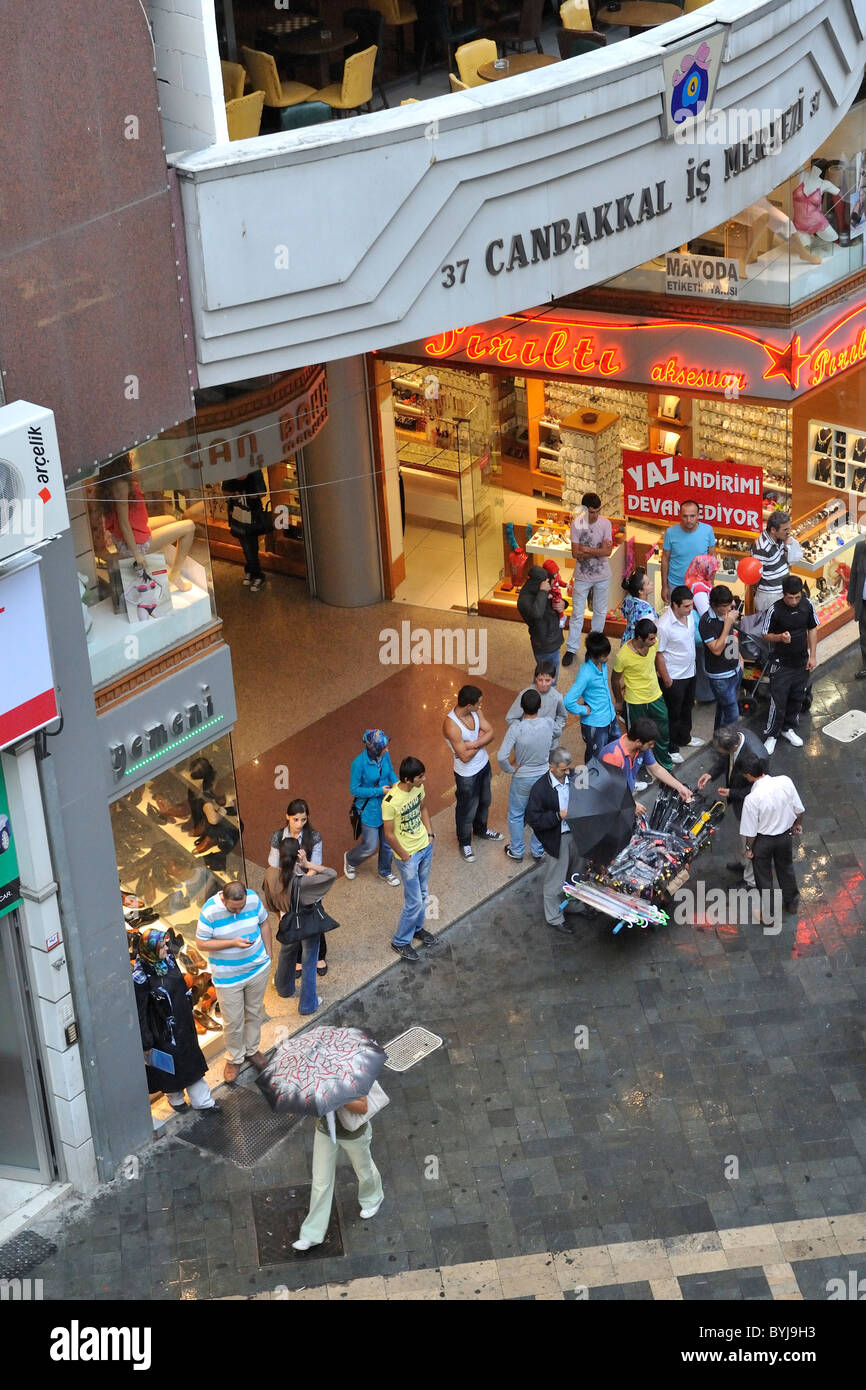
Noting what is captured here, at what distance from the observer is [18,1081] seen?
11.6 meters

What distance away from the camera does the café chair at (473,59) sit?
47.1ft

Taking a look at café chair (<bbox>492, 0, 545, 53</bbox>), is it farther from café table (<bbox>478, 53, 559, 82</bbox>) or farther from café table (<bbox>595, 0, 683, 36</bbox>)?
café table (<bbox>478, 53, 559, 82</bbox>)

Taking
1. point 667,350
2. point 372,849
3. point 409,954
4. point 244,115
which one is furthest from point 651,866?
point 244,115

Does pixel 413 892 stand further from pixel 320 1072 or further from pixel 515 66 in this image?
pixel 515 66

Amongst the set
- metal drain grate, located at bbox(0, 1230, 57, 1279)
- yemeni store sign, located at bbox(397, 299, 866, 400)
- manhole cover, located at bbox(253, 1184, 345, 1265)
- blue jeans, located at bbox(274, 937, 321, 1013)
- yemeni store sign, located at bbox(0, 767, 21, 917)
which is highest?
yemeni store sign, located at bbox(397, 299, 866, 400)

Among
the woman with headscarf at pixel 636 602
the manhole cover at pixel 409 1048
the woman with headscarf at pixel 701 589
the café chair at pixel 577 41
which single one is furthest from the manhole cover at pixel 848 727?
the café chair at pixel 577 41

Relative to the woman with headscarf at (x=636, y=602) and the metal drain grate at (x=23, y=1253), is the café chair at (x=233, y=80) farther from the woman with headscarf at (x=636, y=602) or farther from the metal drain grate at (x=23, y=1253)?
the metal drain grate at (x=23, y=1253)

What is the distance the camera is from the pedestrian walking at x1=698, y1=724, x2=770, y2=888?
13586 mm

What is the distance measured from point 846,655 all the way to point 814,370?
2.84 m

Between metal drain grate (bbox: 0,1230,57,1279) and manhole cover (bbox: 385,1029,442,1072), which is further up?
manhole cover (bbox: 385,1029,442,1072)

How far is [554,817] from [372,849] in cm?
169

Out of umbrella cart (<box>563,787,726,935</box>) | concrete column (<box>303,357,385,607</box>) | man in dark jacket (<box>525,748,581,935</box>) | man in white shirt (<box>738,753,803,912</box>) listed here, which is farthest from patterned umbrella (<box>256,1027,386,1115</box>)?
concrete column (<box>303,357,385,607</box>)

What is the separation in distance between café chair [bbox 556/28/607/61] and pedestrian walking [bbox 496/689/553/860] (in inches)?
211

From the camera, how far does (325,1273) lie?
11.2 meters
